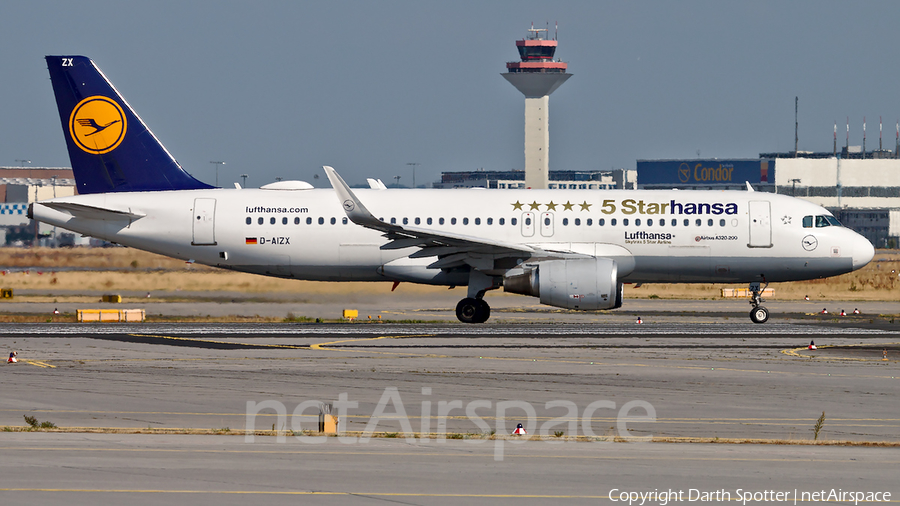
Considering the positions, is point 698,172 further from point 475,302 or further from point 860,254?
point 475,302

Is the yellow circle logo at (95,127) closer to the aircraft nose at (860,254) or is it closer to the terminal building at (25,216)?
the aircraft nose at (860,254)

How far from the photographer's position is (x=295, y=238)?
32.3 metres

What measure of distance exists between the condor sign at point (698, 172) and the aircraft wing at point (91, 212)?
475ft

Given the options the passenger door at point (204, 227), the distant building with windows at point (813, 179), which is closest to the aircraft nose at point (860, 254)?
the passenger door at point (204, 227)

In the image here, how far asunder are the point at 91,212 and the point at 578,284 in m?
15.8

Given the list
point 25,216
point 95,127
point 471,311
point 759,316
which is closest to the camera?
point 471,311

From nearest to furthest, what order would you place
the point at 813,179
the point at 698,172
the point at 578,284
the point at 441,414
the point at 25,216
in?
the point at 441,414 < the point at 578,284 < the point at 25,216 < the point at 813,179 < the point at 698,172

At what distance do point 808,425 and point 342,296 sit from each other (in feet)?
76.0

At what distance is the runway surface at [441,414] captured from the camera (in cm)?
1070

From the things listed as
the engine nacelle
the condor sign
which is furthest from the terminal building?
the condor sign

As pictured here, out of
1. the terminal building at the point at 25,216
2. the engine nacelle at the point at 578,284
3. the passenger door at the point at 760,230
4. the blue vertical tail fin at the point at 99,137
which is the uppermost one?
the terminal building at the point at 25,216

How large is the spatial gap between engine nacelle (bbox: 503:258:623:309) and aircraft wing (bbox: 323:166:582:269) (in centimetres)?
147

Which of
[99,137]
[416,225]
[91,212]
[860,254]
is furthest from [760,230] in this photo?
[99,137]

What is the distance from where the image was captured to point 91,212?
106 feet
